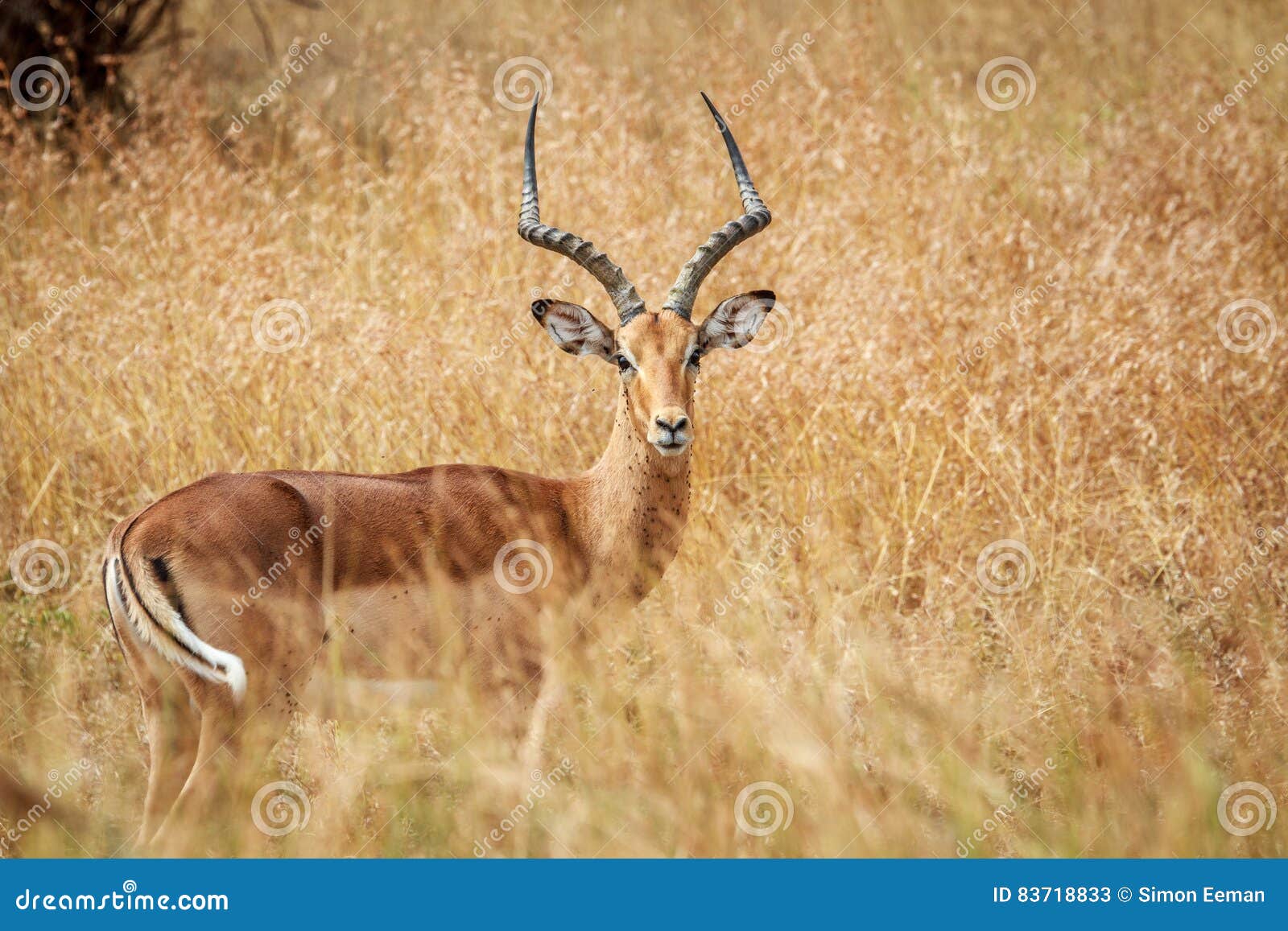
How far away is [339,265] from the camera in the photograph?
29.7ft

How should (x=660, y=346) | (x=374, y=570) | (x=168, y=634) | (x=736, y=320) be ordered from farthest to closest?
(x=736, y=320) → (x=660, y=346) → (x=374, y=570) → (x=168, y=634)

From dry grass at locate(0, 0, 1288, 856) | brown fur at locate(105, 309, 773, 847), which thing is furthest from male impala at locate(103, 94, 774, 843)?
dry grass at locate(0, 0, 1288, 856)

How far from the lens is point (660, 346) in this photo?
16.7 feet

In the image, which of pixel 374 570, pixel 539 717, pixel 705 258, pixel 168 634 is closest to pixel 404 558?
pixel 374 570

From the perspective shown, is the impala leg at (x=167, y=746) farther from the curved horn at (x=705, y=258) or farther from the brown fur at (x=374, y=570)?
the curved horn at (x=705, y=258)

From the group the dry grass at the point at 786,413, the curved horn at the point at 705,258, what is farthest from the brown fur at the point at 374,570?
the dry grass at the point at 786,413

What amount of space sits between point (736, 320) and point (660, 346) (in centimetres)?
66

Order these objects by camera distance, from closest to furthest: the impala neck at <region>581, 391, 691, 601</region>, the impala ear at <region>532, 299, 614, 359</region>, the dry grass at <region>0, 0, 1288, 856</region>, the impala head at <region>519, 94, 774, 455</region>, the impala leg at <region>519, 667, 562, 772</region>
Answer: the dry grass at <region>0, 0, 1288, 856</region>
the impala leg at <region>519, 667, 562, 772</region>
the impala head at <region>519, 94, 774, 455</region>
the impala neck at <region>581, 391, 691, 601</region>
the impala ear at <region>532, 299, 614, 359</region>

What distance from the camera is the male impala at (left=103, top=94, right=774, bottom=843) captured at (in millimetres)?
4375

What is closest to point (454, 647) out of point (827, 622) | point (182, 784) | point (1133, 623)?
point (182, 784)

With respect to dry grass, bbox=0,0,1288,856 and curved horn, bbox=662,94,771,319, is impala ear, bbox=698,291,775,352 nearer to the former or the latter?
curved horn, bbox=662,94,771,319

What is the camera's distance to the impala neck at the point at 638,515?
5250 millimetres

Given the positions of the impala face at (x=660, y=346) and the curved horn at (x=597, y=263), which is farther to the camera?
the curved horn at (x=597, y=263)

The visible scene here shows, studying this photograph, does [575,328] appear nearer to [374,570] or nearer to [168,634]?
[374,570]
